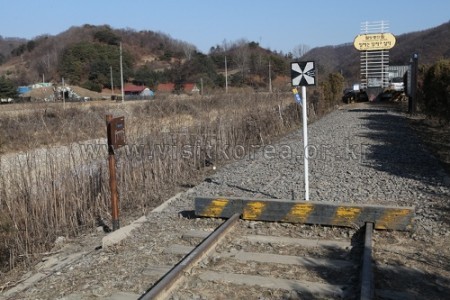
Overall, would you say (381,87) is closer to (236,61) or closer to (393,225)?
(393,225)

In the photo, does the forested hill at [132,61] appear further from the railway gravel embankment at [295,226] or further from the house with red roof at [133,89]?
the railway gravel embankment at [295,226]

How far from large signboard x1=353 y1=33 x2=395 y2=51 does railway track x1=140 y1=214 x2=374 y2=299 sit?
40051 millimetres

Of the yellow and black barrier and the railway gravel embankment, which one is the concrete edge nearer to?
the railway gravel embankment

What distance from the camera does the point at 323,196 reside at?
26.0ft

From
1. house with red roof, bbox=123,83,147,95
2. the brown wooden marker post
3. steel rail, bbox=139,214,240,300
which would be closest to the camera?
steel rail, bbox=139,214,240,300

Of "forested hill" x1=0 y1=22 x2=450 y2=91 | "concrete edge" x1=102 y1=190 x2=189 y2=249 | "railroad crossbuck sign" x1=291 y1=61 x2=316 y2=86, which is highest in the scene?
"forested hill" x1=0 y1=22 x2=450 y2=91

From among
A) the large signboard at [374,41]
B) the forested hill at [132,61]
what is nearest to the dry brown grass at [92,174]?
the large signboard at [374,41]

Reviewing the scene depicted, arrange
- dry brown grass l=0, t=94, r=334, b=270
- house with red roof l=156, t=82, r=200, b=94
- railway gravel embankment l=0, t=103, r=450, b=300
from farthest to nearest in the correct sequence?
house with red roof l=156, t=82, r=200, b=94 → dry brown grass l=0, t=94, r=334, b=270 → railway gravel embankment l=0, t=103, r=450, b=300

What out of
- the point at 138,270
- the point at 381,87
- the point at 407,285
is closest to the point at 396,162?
the point at 407,285

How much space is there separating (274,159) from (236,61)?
8155 centimetres

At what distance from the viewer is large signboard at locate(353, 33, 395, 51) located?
141 ft

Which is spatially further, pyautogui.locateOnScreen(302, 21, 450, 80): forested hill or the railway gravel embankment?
pyautogui.locateOnScreen(302, 21, 450, 80): forested hill

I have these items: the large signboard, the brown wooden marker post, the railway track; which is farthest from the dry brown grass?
the large signboard

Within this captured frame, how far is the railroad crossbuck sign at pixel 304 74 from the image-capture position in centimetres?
697
